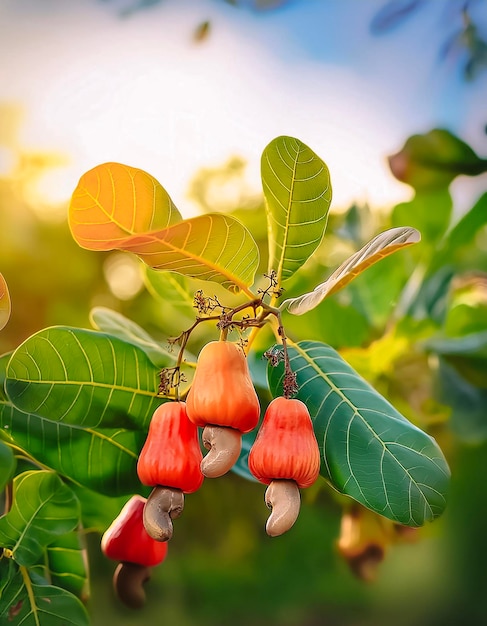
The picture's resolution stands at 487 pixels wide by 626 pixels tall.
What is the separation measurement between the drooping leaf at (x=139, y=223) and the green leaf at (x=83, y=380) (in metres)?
0.12

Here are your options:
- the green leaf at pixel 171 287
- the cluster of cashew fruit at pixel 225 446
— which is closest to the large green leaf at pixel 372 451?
the cluster of cashew fruit at pixel 225 446

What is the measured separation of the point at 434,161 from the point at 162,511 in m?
0.90

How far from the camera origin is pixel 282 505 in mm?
535

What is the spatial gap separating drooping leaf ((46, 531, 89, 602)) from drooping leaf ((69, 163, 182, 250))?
0.41 meters

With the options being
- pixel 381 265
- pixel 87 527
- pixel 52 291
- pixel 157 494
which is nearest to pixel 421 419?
pixel 381 265

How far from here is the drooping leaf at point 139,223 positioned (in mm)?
Answer: 540

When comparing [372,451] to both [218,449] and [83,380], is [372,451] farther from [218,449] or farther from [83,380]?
[83,380]

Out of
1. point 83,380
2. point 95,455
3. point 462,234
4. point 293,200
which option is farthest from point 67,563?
point 462,234

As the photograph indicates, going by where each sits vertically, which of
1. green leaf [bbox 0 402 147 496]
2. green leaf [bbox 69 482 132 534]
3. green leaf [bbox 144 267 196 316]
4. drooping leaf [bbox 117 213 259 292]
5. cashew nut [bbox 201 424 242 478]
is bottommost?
green leaf [bbox 69 482 132 534]

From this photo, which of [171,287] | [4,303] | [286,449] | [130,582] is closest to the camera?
[286,449]

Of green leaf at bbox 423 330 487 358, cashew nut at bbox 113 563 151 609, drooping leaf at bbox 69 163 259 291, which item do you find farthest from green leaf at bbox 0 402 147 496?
green leaf at bbox 423 330 487 358

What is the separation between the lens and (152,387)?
69 cm

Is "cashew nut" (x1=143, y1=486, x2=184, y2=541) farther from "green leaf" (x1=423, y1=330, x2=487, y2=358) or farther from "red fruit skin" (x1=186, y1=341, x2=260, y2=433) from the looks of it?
"green leaf" (x1=423, y1=330, x2=487, y2=358)

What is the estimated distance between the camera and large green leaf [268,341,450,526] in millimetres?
574
